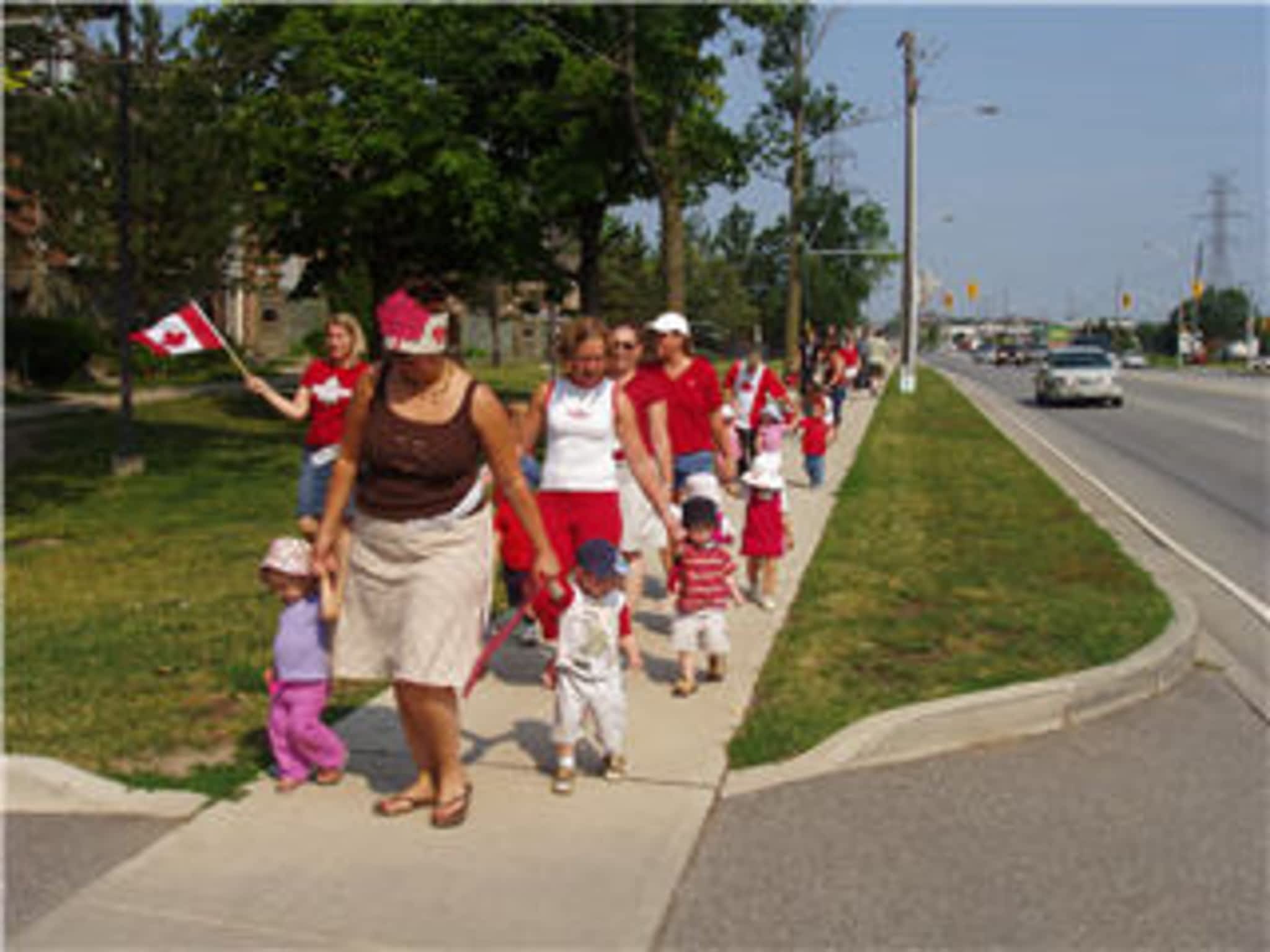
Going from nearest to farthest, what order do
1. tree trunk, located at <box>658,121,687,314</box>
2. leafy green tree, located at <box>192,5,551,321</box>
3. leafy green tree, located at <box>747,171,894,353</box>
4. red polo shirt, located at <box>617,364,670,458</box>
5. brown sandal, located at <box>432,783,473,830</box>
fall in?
brown sandal, located at <box>432,783,473,830</box>, red polo shirt, located at <box>617,364,670,458</box>, tree trunk, located at <box>658,121,687,314</box>, leafy green tree, located at <box>192,5,551,321</box>, leafy green tree, located at <box>747,171,894,353</box>

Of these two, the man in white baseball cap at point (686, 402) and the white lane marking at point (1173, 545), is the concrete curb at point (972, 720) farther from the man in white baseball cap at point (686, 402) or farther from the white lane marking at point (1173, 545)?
the man in white baseball cap at point (686, 402)

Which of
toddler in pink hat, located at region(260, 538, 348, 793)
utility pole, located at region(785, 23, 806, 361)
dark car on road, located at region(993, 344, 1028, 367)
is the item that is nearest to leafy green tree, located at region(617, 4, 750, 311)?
utility pole, located at region(785, 23, 806, 361)

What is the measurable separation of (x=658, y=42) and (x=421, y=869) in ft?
60.1

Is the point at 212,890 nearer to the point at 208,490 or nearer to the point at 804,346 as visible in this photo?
the point at 208,490

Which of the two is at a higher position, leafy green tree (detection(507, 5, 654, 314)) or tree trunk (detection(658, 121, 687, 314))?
leafy green tree (detection(507, 5, 654, 314))

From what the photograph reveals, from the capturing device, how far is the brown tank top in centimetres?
458

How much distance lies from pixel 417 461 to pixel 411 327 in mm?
459

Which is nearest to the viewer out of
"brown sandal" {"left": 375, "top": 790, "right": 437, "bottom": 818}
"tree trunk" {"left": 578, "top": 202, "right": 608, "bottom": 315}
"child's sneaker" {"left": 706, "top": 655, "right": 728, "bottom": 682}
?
"brown sandal" {"left": 375, "top": 790, "right": 437, "bottom": 818}

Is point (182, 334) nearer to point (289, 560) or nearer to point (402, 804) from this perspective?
point (289, 560)

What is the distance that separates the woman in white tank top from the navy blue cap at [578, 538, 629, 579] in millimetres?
745

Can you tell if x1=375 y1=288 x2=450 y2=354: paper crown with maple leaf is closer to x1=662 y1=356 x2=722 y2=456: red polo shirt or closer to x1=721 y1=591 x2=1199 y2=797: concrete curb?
x1=721 y1=591 x2=1199 y2=797: concrete curb

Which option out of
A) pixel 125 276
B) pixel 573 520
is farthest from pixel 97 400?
pixel 573 520

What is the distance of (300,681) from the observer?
5.15m

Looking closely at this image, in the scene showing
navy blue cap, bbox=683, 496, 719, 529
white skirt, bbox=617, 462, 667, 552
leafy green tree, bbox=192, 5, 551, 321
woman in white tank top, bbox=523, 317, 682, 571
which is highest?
leafy green tree, bbox=192, 5, 551, 321
